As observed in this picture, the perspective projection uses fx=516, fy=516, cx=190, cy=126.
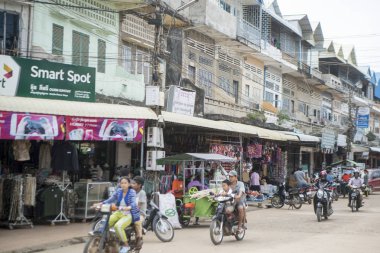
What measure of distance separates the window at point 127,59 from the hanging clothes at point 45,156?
5798 mm

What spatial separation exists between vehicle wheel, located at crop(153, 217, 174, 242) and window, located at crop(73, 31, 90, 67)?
7811 mm

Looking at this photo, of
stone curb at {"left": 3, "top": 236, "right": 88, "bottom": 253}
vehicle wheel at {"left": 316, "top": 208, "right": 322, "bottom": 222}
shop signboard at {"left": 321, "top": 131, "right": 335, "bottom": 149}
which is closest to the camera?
stone curb at {"left": 3, "top": 236, "right": 88, "bottom": 253}

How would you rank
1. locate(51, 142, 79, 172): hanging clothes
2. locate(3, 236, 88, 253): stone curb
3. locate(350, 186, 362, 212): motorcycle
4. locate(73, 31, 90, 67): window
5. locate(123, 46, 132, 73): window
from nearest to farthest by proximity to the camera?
locate(3, 236, 88, 253): stone curb < locate(51, 142, 79, 172): hanging clothes < locate(73, 31, 90, 67): window < locate(350, 186, 362, 212): motorcycle < locate(123, 46, 132, 73): window

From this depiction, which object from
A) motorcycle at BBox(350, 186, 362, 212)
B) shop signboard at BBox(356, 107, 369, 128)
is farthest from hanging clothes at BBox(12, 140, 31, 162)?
shop signboard at BBox(356, 107, 369, 128)

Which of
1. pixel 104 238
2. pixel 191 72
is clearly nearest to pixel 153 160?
pixel 104 238

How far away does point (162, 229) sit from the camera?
1151 cm

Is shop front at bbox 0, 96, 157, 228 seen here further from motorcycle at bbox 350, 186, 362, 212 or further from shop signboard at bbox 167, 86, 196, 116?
motorcycle at bbox 350, 186, 362, 212

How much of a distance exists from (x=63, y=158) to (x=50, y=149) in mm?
936

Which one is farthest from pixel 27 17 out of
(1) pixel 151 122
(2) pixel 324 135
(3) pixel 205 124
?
(2) pixel 324 135

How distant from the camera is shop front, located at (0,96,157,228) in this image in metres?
12.6

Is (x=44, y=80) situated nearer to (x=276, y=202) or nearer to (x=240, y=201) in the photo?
(x=240, y=201)

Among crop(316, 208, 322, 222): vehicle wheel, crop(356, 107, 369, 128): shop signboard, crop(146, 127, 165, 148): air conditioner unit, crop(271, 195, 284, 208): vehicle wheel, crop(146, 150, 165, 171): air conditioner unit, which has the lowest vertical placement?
crop(271, 195, 284, 208): vehicle wheel

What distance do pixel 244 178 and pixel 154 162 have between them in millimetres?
8222

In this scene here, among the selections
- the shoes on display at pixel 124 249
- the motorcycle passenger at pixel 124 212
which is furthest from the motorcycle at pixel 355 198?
the shoes on display at pixel 124 249
